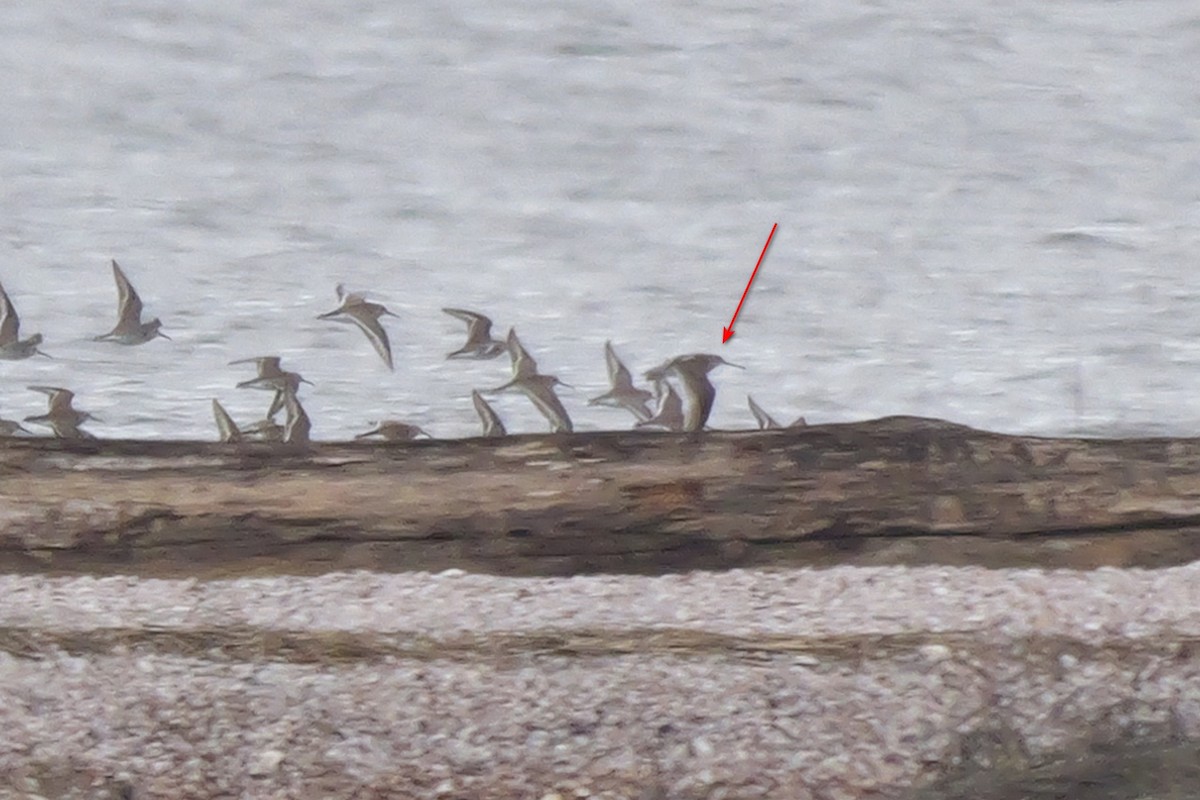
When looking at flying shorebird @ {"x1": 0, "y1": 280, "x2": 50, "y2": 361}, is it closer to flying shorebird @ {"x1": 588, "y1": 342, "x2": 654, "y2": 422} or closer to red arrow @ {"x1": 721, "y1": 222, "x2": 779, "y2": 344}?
flying shorebird @ {"x1": 588, "y1": 342, "x2": 654, "y2": 422}

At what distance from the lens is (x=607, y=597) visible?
150cm

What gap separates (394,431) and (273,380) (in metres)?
0.18

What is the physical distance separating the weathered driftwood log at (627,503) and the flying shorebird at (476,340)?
0.75 ft

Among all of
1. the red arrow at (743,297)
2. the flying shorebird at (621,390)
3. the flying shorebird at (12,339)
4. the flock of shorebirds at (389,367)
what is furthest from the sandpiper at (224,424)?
the red arrow at (743,297)

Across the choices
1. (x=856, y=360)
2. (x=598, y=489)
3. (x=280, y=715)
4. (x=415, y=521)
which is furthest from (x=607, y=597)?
(x=856, y=360)

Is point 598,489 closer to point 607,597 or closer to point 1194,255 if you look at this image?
point 607,597

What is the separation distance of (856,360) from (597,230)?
1.29 ft

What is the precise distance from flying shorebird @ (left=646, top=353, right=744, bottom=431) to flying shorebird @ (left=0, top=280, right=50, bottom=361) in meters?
0.84

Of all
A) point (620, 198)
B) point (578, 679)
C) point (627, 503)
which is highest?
point (620, 198)

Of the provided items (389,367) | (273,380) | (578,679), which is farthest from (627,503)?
(273,380)

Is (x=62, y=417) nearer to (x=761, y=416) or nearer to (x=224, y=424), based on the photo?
(x=224, y=424)

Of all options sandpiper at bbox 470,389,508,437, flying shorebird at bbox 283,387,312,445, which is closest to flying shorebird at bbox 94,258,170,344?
flying shorebird at bbox 283,387,312,445

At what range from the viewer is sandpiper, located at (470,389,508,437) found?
1729mm

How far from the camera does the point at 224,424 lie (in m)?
1.73
